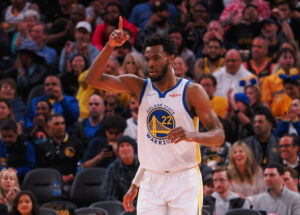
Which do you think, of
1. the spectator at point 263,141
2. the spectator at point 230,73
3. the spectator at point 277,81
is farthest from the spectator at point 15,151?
the spectator at point 277,81

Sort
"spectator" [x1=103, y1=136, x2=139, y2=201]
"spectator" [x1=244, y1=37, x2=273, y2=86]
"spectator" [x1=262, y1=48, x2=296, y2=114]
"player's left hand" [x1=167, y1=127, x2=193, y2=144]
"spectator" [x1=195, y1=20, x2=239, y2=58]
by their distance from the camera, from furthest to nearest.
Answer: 1. "spectator" [x1=195, y1=20, x2=239, y2=58]
2. "spectator" [x1=244, y1=37, x2=273, y2=86]
3. "spectator" [x1=262, y1=48, x2=296, y2=114]
4. "spectator" [x1=103, y1=136, x2=139, y2=201]
5. "player's left hand" [x1=167, y1=127, x2=193, y2=144]

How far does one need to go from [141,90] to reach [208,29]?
251 inches

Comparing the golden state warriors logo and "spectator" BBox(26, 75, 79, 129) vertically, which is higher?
"spectator" BBox(26, 75, 79, 129)

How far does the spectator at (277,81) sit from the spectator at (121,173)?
9.52 feet

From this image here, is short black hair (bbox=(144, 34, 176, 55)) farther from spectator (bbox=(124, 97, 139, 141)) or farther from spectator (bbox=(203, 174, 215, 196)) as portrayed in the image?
spectator (bbox=(124, 97, 139, 141))

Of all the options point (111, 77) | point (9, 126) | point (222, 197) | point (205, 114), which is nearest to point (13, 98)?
point (9, 126)

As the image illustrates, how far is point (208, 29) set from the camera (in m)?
10.9

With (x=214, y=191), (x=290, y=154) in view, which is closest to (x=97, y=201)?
(x=214, y=191)

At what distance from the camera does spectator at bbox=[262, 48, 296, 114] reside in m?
9.56

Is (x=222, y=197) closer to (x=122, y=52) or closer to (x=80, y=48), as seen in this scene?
(x=122, y=52)

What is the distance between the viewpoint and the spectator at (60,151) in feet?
28.4

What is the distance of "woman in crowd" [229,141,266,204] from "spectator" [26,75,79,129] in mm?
3020

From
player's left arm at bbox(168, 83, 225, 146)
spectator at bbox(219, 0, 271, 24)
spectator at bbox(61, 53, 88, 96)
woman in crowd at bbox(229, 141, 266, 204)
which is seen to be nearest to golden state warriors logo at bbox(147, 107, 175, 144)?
player's left arm at bbox(168, 83, 225, 146)

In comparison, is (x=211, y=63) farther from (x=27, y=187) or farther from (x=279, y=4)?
(x=27, y=187)
